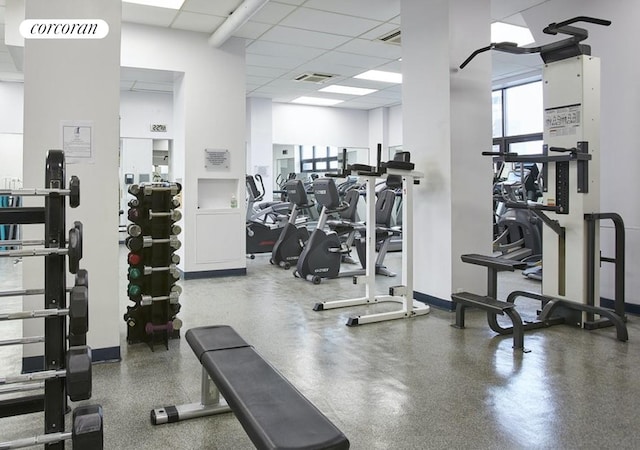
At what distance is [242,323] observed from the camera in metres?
4.56

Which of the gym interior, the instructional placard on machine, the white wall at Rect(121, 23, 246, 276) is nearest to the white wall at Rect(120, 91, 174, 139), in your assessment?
the gym interior

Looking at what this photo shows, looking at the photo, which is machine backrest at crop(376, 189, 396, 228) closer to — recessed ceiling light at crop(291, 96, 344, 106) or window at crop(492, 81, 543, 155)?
window at crop(492, 81, 543, 155)

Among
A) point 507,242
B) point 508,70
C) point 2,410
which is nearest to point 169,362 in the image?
point 2,410

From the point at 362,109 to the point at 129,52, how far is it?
285 inches

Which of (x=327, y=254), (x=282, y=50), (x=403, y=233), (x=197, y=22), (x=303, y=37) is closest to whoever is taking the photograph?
(x=403, y=233)

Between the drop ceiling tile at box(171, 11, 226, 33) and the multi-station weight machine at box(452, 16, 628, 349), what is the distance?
3631 millimetres

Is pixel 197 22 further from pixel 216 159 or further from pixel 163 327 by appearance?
pixel 163 327

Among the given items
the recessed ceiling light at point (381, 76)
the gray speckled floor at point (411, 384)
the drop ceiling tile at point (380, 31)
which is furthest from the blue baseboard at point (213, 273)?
the recessed ceiling light at point (381, 76)

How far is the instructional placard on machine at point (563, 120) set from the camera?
4.22 meters

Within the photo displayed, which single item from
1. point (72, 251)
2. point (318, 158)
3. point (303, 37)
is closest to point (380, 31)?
point (303, 37)

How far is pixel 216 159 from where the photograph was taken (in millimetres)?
6930

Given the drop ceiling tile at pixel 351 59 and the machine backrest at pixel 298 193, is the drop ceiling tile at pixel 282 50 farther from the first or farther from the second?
the machine backrest at pixel 298 193

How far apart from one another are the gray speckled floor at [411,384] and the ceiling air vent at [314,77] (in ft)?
17.7

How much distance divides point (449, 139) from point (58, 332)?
405 centimetres
